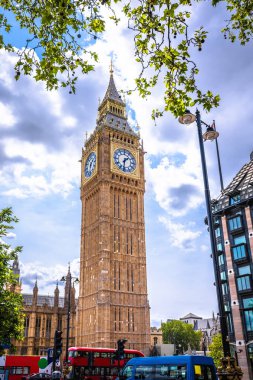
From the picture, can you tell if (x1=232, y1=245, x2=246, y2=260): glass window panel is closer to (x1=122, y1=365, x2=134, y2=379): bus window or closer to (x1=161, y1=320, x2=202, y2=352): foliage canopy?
(x1=122, y1=365, x2=134, y2=379): bus window

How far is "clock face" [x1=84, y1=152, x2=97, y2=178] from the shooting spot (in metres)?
73.4

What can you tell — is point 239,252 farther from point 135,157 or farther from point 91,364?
point 135,157

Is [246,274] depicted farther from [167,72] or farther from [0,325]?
[167,72]

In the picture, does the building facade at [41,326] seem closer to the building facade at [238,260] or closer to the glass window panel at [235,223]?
the building facade at [238,260]

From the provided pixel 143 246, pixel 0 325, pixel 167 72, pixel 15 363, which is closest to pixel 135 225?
pixel 143 246

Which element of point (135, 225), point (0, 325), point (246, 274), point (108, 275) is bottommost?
point (0, 325)

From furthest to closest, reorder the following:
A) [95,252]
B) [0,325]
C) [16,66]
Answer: [95,252] → [0,325] → [16,66]

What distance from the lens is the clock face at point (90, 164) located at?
73.4 meters

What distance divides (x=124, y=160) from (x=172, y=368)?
57.6m

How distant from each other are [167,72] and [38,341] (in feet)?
251

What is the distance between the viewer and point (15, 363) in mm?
35906

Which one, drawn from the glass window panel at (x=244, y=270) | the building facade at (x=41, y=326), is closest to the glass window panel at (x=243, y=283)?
the glass window panel at (x=244, y=270)

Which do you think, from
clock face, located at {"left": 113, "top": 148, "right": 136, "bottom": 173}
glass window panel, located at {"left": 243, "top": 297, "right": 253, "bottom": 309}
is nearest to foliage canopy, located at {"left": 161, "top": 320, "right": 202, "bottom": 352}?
clock face, located at {"left": 113, "top": 148, "right": 136, "bottom": 173}

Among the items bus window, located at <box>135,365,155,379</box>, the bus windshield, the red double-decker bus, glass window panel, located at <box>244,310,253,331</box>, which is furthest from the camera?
glass window panel, located at <box>244,310,253,331</box>
